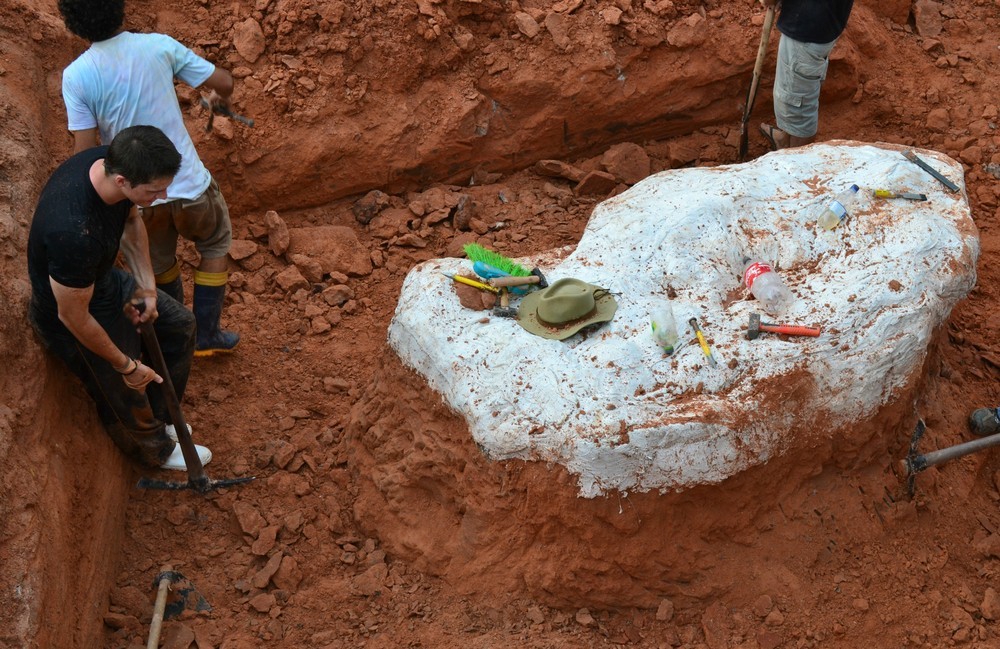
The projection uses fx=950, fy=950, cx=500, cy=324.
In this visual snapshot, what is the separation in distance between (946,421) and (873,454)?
0.65 meters

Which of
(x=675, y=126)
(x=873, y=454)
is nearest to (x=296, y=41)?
(x=675, y=126)

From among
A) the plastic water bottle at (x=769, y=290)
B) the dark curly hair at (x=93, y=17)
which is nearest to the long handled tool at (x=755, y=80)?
the plastic water bottle at (x=769, y=290)

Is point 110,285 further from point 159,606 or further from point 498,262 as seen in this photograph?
point 498,262

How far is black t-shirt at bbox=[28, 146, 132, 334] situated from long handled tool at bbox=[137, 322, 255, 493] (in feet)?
1.29

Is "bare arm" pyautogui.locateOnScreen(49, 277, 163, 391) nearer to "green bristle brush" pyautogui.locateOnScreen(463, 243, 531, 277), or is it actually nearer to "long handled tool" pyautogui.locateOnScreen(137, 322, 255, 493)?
"long handled tool" pyautogui.locateOnScreen(137, 322, 255, 493)

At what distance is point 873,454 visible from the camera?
3.97 metres

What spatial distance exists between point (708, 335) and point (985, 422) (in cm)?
154

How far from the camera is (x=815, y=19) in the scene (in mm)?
5184

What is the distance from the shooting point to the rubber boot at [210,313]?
4.73m

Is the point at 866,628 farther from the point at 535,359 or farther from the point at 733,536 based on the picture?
the point at 535,359

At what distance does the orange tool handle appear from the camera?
379cm

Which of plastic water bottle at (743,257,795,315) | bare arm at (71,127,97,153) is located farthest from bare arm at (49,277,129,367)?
plastic water bottle at (743,257,795,315)

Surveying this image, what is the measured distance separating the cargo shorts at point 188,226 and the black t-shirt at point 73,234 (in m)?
0.76

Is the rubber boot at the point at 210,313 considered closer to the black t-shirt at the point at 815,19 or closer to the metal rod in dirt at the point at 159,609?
the metal rod in dirt at the point at 159,609
